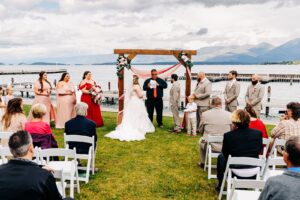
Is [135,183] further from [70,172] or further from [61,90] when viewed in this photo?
[61,90]

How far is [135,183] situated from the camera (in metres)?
6.95

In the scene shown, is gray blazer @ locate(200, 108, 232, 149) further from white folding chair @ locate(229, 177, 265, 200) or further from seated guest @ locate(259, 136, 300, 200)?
seated guest @ locate(259, 136, 300, 200)

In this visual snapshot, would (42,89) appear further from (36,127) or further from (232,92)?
(232,92)

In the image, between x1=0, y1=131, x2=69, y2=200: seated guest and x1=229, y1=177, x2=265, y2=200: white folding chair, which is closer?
x1=0, y1=131, x2=69, y2=200: seated guest

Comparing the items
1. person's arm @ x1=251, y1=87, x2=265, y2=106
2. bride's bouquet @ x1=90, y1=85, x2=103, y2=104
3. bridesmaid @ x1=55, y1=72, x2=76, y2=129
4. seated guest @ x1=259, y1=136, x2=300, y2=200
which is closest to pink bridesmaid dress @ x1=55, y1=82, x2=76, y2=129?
bridesmaid @ x1=55, y1=72, x2=76, y2=129

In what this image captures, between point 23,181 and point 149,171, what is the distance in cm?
494

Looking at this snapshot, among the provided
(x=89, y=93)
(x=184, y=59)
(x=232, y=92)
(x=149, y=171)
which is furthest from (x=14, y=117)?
(x=232, y=92)

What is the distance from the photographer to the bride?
11016 millimetres

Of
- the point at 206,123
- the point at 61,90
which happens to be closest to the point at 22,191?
the point at 206,123

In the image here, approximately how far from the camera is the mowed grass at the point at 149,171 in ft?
Result: 21.1

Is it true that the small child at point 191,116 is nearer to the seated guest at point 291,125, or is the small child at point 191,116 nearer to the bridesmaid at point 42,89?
the seated guest at point 291,125

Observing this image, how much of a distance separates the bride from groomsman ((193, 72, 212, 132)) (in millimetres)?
2002

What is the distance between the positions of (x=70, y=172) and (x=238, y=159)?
2807mm

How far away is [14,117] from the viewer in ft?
22.3
